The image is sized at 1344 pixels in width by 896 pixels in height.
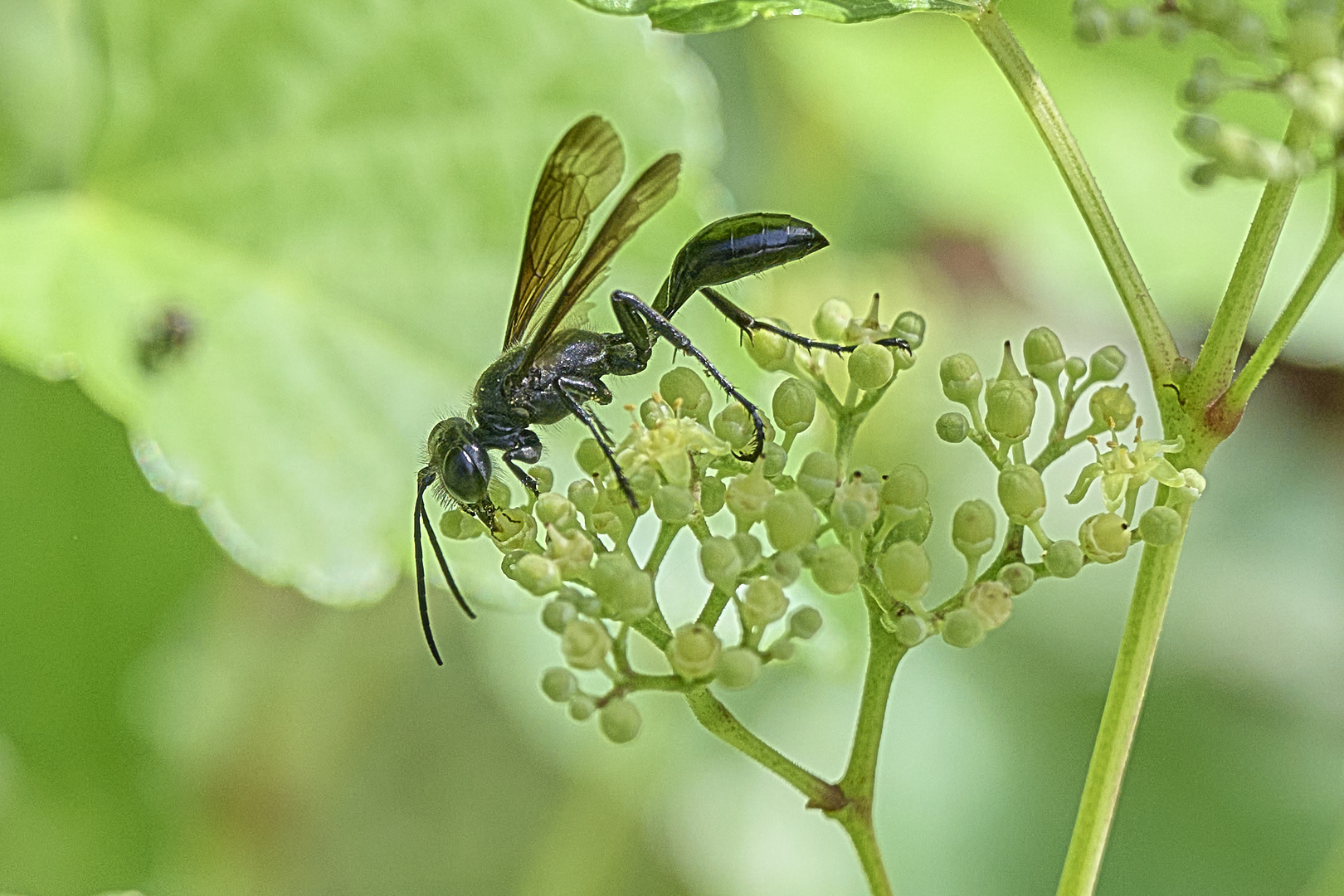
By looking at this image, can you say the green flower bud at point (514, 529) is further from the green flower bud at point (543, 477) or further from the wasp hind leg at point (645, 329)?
the wasp hind leg at point (645, 329)

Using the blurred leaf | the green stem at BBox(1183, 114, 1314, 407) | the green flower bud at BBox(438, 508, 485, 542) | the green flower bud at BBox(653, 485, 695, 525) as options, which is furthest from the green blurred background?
the green stem at BBox(1183, 114, 1314, 407)

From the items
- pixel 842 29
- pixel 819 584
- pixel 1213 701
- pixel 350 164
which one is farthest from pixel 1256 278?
pixel 1213 701

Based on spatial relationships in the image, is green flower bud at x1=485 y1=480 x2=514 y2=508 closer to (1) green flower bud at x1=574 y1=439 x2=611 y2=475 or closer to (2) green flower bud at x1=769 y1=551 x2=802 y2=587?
(1) green flower bud at x1=574 y1=439 x2=611 y2=475

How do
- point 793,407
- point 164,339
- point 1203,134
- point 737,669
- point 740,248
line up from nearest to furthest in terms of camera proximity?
point 1203,134 → point 737,669 → point 793,407 → point 740,248 → point 164,339

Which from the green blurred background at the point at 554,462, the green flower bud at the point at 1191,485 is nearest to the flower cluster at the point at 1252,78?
the green flower bud at the point at 1191,485

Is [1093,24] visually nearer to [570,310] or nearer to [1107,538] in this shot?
[1107,538]

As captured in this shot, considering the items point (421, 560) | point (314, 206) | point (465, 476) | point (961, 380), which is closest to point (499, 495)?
point (465, 476)
